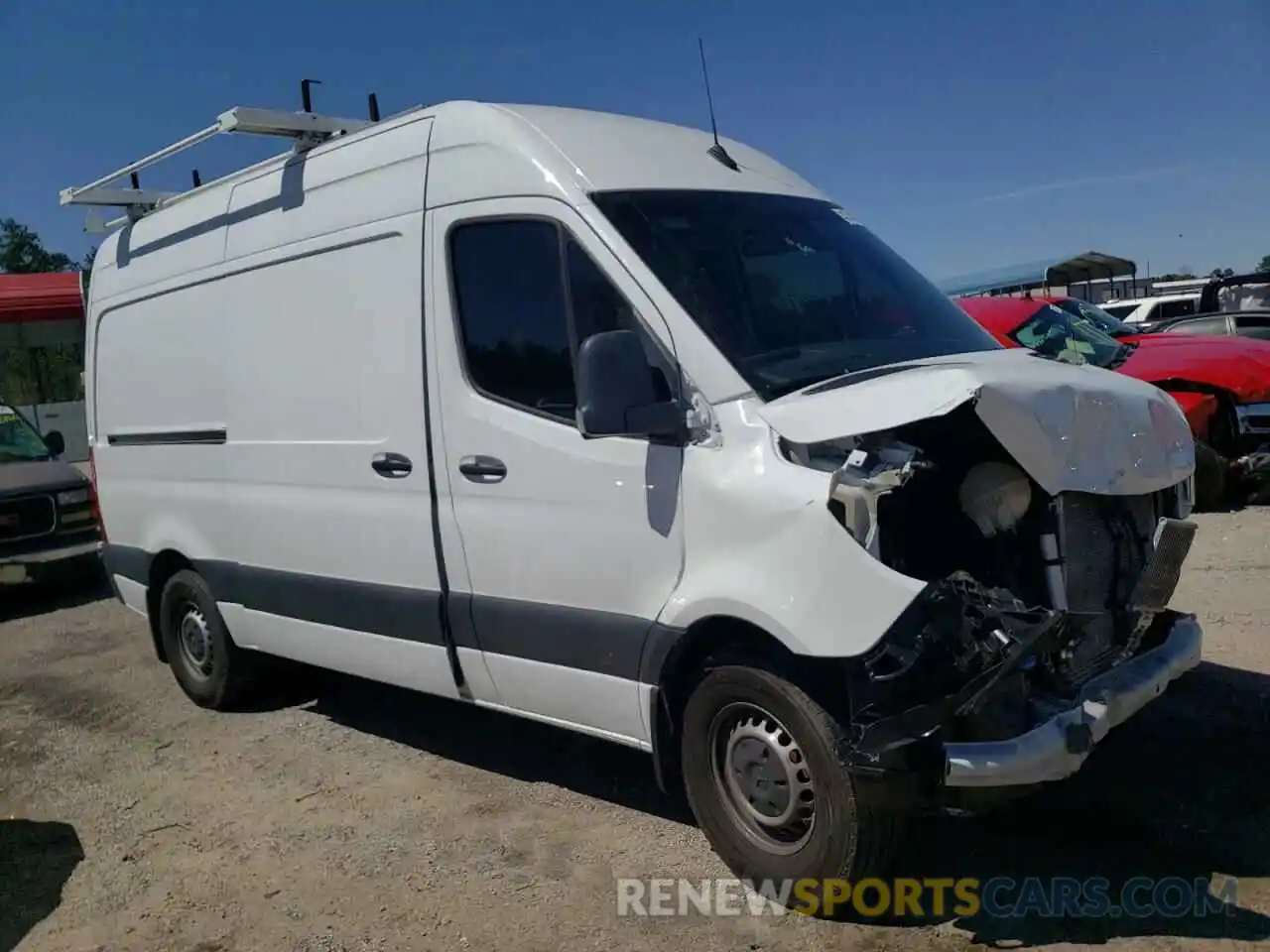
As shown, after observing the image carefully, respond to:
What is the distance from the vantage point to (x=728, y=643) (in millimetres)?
3695

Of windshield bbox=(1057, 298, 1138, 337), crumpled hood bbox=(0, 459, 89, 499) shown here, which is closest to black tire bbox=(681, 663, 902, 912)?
crumpled hood bbox=(0, 459, 89, 499)

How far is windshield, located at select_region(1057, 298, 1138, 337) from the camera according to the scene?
35.1 feet

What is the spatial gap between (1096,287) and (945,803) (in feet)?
135

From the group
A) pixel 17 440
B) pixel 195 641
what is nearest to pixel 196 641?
pixel 195 641

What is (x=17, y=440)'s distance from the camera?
1073 cm

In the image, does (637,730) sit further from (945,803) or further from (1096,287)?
(1096,287)

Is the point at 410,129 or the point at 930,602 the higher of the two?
the point at 410,129

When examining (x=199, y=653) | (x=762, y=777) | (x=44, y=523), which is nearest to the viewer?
(x=762, y=777)

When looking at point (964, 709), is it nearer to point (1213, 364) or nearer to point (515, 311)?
point (515, 311)

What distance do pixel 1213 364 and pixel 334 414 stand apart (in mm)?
7446

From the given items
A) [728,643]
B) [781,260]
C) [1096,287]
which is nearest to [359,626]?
[728,643]

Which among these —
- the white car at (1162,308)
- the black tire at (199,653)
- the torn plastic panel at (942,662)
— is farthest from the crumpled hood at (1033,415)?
the white car at (1162,308)

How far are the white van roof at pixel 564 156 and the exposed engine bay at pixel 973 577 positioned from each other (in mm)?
1423

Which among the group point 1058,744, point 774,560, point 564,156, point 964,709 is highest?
point 564,156
